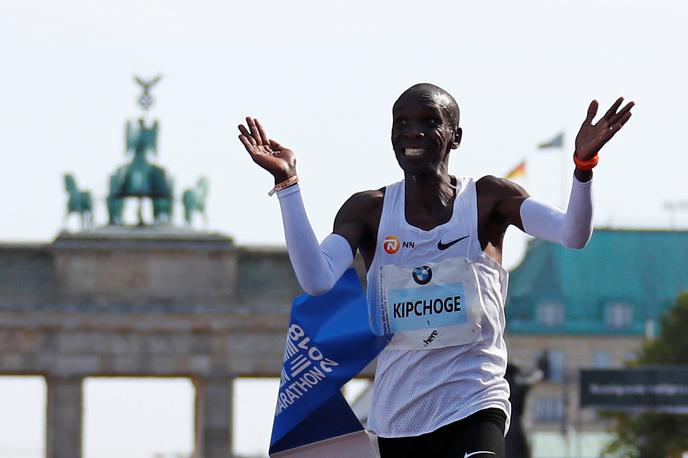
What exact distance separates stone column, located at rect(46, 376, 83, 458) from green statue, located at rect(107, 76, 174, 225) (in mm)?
4272

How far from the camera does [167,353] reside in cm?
5356

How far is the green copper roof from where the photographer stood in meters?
97.9

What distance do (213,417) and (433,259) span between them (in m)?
44.8

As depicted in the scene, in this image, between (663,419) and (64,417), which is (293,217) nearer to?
(64,417)

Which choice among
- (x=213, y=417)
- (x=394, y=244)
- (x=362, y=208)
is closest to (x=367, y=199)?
(x=362, y=208)

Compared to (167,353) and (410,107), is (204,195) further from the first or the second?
(410,107)

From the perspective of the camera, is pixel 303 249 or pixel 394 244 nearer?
pixel 303 249

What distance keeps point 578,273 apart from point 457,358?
307 feet

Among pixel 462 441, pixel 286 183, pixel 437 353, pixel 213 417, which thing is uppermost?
pixel 286 183

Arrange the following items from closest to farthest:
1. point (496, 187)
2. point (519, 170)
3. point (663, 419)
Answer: point (496, 187)
point (519, 170)
point (663, 419)

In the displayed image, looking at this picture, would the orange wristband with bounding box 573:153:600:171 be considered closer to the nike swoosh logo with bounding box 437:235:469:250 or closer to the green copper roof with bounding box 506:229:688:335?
the nike swoosh logo with bounding box 437:235:469:250

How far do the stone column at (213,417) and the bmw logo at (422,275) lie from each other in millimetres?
44065

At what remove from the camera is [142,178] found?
2106 inches

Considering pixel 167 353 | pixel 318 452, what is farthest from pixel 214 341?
pixel 318 452
